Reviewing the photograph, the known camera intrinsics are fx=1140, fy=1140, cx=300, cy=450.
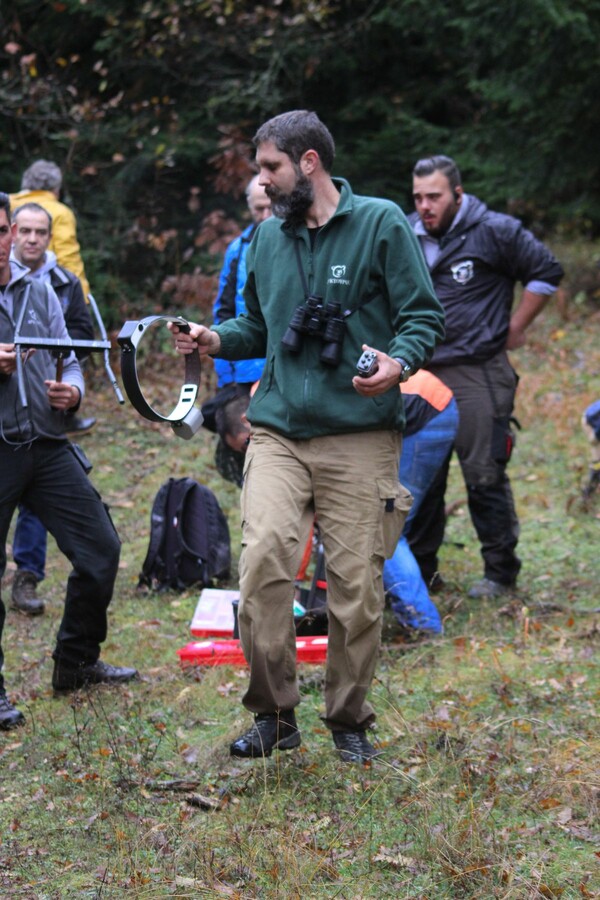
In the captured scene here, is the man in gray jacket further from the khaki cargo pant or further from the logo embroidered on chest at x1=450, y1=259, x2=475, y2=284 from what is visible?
the logo embroidered on chest at x1=450, y1=259, x2=475, y2=284

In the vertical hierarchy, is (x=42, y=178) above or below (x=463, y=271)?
above

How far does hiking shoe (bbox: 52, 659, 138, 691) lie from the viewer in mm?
5445

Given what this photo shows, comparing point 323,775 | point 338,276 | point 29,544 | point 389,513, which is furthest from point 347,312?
point 29,544

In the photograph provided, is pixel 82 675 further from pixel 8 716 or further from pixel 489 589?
pixel 489 589

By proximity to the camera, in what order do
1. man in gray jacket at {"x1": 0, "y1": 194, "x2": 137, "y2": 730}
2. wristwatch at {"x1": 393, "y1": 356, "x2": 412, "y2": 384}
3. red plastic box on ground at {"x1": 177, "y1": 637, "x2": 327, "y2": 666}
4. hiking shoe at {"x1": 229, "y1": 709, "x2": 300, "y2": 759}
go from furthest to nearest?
red plastic box on ground at {"x1": 177, "y1": 637, "x2": 327, "y2": 666} < man in gray jacket at {"x1": 0, "y1": 194, "x2": 137, "y2": 730} < hiking shoe at {"x1": 229, "y1": 709, "x2": 300, "y2": 759} < wristwatch at {"x1": 393, "y1": 356, "x2": 412, "y2": 384}

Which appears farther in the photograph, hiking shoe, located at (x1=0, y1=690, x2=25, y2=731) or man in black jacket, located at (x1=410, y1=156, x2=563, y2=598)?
man in black jacket, located at (x1=410, y1=156, x2=563, y2=598)

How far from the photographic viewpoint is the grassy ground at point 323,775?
3.57 m

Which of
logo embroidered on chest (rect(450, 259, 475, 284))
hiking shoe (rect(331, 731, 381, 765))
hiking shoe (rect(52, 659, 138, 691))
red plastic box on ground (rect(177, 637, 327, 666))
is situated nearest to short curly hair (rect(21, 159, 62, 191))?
logo embroidered on chest (rect(450, 259, 475, 284))

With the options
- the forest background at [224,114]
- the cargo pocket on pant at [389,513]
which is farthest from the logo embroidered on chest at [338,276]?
the forest background at [224,114]

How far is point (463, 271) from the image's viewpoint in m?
6.90

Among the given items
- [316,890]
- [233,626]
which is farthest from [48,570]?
[316,890]

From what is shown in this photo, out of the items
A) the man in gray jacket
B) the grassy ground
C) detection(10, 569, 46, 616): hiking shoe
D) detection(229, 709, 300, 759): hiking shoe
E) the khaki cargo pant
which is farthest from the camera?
detection(10, 569, 46, 616): hiking shoe

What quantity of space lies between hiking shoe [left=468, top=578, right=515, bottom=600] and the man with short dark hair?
8.38 ft

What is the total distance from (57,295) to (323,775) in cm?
380
